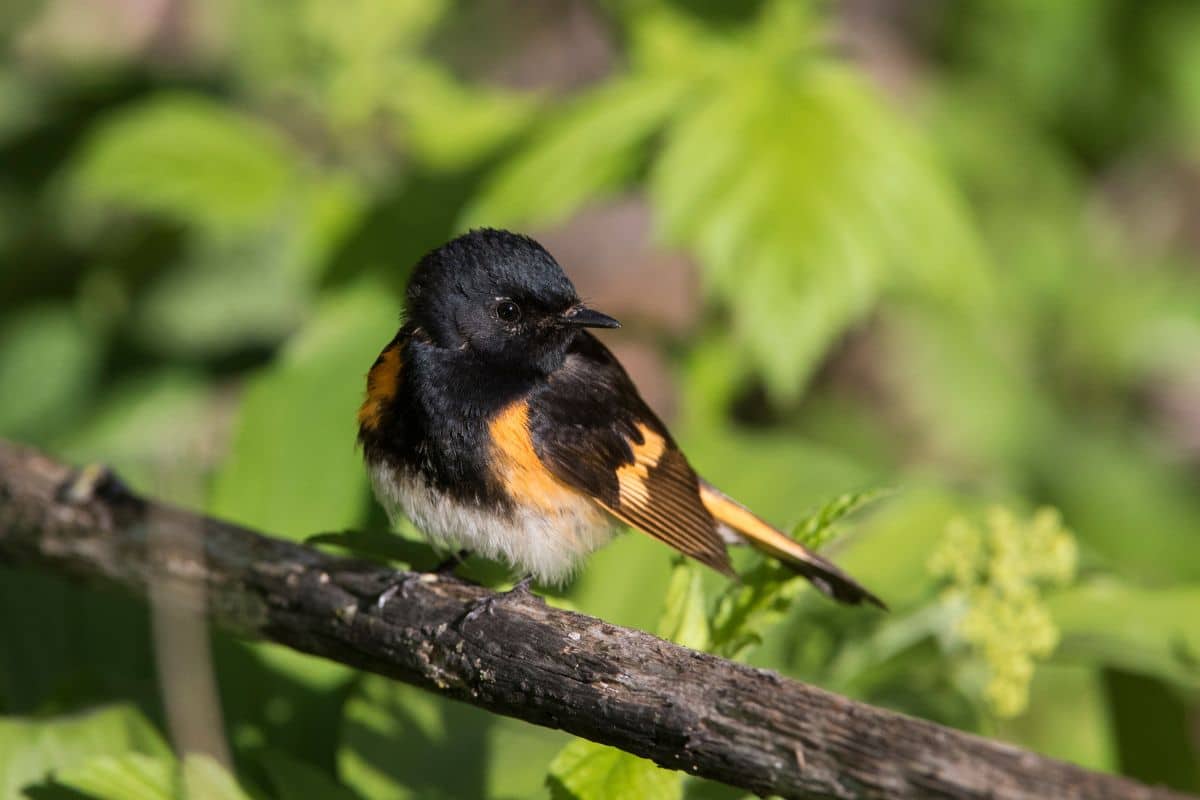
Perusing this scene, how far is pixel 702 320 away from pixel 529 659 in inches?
91.8

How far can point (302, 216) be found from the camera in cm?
458

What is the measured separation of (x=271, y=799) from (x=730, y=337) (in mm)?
2252

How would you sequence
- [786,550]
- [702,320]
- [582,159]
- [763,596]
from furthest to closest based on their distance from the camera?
1. [702,320]
2. [582,159]
3. [786,550]
4. [763,596]

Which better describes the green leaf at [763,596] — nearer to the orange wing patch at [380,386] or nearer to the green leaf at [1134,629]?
the green leaf at [1134,629]

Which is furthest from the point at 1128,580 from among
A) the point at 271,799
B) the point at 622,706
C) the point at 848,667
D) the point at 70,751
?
the point at 70,751

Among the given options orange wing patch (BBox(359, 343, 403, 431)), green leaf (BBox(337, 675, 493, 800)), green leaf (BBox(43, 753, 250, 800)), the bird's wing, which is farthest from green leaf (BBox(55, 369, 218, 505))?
green leaf (BBox(43, 753, 250, 800))

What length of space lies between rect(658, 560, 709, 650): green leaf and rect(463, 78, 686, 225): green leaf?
1585mm

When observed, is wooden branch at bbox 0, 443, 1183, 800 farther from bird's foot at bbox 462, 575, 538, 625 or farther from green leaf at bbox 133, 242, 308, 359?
green leaf at bbox 133, 242, 308, 359

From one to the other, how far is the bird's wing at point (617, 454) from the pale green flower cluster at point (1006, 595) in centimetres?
49

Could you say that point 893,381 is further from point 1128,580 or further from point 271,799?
point 271,799

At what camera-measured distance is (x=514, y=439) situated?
8.57ft

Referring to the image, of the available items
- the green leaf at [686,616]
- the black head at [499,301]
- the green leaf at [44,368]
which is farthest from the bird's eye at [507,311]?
the green leaf at [44,368]

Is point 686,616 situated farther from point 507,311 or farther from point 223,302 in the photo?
point 223,302

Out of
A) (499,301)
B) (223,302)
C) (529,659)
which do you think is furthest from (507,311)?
(223,302)
